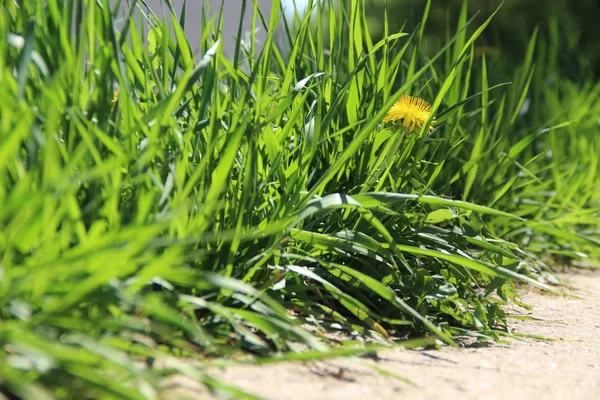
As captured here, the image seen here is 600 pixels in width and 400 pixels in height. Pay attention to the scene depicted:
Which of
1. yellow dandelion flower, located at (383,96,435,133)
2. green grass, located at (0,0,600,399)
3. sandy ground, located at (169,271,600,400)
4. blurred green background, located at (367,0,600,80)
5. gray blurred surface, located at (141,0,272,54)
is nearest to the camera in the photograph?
green grass, located at (0,0,600,399)

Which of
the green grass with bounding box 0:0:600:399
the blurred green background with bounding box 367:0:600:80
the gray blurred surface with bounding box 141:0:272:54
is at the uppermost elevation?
the blurred green background with bounding box 367:0:600:80

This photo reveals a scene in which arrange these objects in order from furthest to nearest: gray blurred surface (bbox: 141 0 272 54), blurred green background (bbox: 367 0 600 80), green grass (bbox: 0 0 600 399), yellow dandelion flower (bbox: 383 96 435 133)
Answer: blurred green background (bbox: 367 0 600 80) → gray blurred surface (bbox: 141 0 272 54) → yellow dandelion flower (bbox: 383 96 435 133) → green grass (bbox: 0 0 600 399)

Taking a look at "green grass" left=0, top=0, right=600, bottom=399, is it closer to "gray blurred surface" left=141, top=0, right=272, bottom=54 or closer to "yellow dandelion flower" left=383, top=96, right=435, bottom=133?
"yellow dandelion flower" left=383, top=96, right=435, bottom=133

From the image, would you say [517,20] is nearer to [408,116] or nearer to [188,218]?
[408,116]

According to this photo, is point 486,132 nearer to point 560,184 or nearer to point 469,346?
point 560,184

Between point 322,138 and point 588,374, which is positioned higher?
point 322,138

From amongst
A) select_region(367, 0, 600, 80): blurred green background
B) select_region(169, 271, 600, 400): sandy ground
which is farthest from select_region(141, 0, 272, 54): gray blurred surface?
select_region(169, 271, 600, 400): sandy ground

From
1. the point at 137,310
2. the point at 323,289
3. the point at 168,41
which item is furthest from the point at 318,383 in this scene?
the point at 168,41
